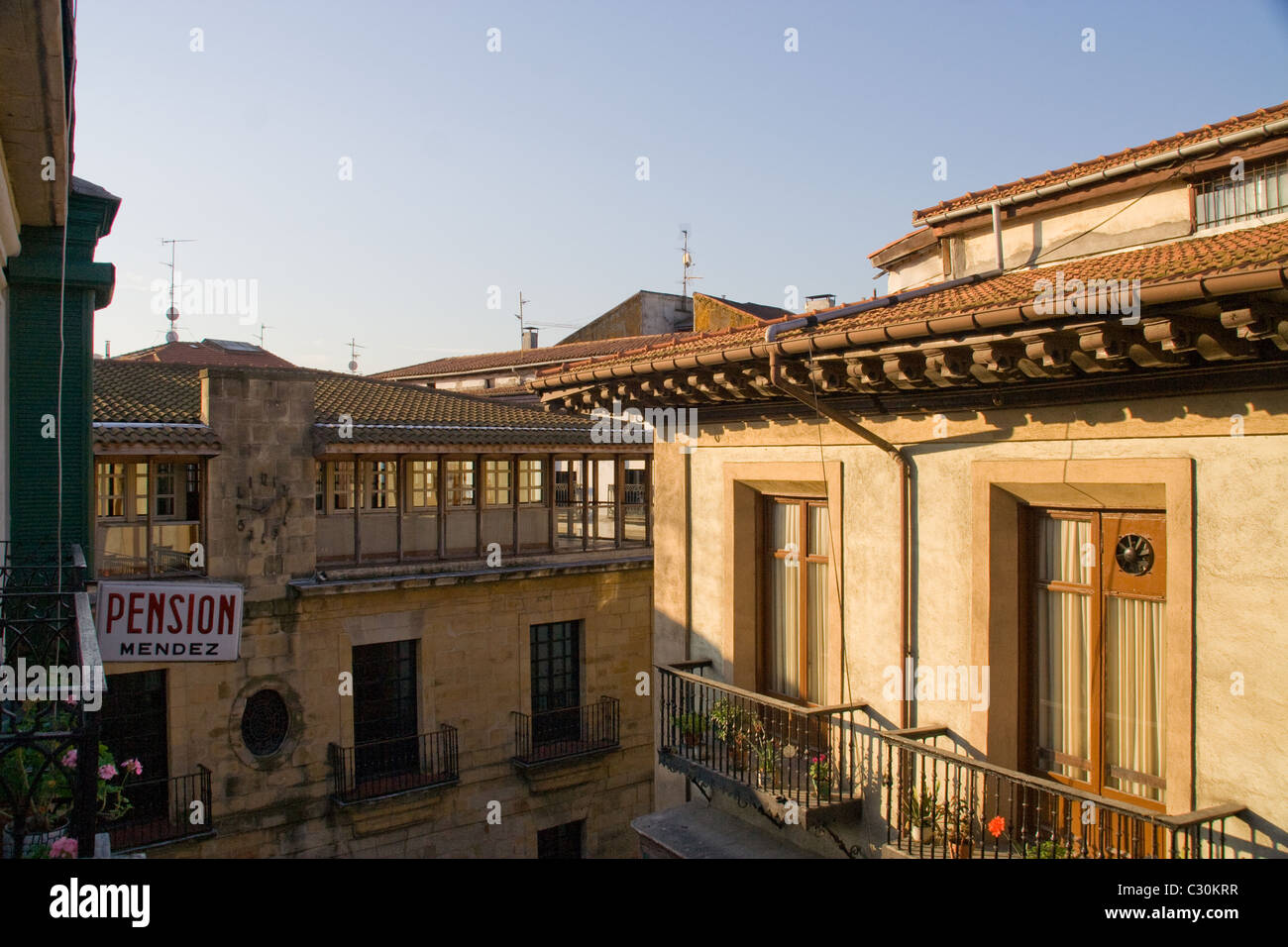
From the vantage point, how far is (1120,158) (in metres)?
9.00

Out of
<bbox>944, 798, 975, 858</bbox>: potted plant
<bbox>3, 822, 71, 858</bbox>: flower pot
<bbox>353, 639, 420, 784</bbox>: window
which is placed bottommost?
<bbox>353, 639, 420, 784</bbox>: window

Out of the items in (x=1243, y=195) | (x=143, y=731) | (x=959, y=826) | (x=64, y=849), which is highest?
(x=1243, y=195)

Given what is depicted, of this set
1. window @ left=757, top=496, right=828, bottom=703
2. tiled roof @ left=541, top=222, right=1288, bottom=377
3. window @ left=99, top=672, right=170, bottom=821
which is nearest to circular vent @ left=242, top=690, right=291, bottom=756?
window @ left=99, top=672, right=170, bottom=821

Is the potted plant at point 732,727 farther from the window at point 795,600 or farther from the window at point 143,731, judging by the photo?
the window at point 143,731

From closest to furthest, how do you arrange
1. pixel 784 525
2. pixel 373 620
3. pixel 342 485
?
1. pixel 784 525
2. pixel 373 620
3. pixel 342 485

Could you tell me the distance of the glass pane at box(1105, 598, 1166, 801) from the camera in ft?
20.3

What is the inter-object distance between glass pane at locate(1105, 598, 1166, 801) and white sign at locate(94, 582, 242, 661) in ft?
20.7

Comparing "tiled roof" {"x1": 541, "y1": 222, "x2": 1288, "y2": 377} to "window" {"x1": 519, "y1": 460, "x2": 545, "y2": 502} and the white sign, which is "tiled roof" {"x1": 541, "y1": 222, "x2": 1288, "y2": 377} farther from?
"window" {"x1": 519, "y1": 460, "x2": 545, "y2": 502}

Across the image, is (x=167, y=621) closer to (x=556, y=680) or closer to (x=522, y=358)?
(x=556, y=680)

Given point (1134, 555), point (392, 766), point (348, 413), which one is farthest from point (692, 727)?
point (348, 413)

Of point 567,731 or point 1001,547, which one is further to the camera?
point 567,731

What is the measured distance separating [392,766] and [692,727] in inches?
419
